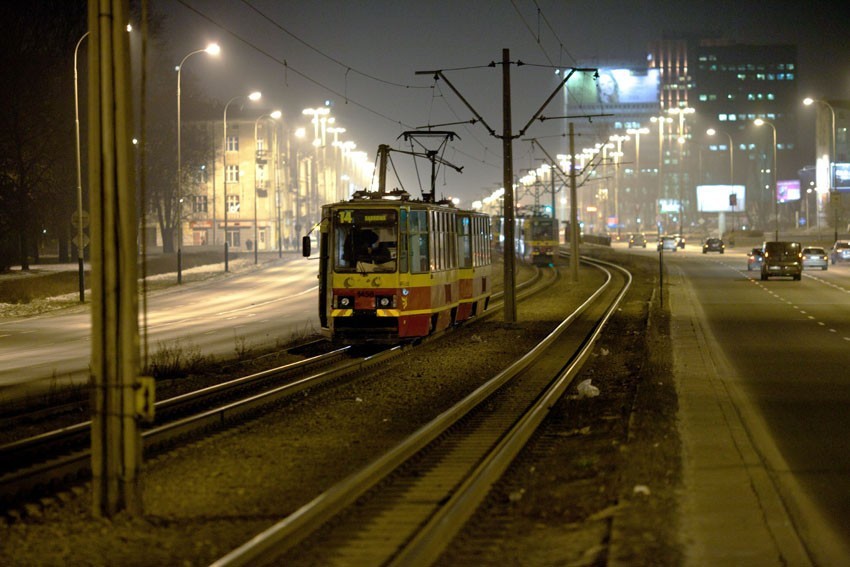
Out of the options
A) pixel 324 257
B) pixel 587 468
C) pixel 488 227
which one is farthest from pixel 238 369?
pixel 488 227

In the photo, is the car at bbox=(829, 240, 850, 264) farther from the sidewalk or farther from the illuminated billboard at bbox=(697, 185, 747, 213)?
the sidewalk

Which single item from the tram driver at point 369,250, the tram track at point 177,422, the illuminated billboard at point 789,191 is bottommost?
the tram track at point 177,422

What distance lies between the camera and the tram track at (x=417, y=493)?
26.6ft

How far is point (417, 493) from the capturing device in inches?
410

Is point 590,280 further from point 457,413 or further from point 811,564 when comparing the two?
point 811,564

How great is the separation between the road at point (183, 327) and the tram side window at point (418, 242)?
437 cm

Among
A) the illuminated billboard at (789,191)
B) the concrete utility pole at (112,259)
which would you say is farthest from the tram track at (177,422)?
the illuminated billboard at (789,191)

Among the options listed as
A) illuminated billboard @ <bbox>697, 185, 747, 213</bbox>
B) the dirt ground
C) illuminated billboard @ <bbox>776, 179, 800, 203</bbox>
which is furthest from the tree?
illuminated billboard @ <bbox>776, 179, 800, 203</bbox>

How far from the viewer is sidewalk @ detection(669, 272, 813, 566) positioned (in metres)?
7.91

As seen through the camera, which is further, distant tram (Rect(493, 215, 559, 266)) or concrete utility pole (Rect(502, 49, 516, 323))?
distant tram (Rect(493, 215, 559, 266))

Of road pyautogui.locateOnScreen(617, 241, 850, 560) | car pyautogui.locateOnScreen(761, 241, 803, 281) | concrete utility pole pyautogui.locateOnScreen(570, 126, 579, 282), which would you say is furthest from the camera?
car pyautogui.locateOnScreen(761, 241, 803, 281)

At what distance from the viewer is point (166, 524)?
9.14 metres

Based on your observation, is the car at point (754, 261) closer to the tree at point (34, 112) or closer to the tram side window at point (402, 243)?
the tree at point (34, 112)

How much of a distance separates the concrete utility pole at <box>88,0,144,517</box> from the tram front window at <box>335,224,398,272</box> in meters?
14.1
